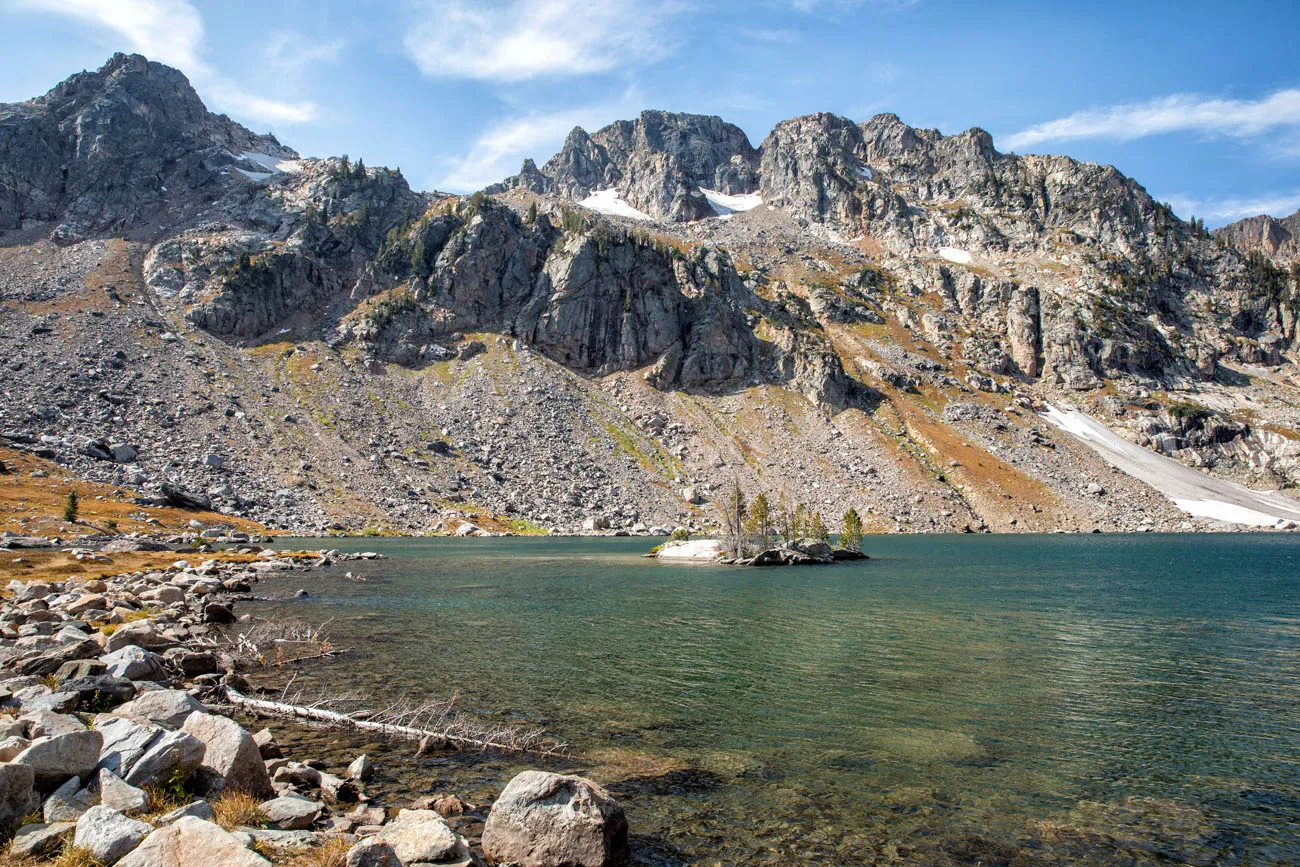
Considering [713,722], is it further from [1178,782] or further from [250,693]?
[250,693]

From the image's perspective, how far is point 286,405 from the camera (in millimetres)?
140375

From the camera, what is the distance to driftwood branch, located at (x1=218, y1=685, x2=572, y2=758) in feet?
60.3

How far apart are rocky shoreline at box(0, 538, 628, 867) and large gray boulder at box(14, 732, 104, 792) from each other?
2 centimetres

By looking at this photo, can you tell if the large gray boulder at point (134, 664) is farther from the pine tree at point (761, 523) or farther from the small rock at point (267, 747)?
the pine tree at point (761, 523)

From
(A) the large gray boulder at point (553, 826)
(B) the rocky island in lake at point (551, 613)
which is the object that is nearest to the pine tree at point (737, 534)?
(B) the rocky island in lake at point (551, 613)

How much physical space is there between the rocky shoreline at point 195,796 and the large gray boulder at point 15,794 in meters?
0.02

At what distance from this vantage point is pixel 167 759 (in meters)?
11.7

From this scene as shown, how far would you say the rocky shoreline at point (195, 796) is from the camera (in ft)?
30.3

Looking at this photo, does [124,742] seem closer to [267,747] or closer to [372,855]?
[267,747]

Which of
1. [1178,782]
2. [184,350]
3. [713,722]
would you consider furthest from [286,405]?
[1178,782]

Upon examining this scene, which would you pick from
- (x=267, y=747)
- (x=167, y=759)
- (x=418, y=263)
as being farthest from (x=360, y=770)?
(x=418, y=263)

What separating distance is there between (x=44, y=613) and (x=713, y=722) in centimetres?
2863

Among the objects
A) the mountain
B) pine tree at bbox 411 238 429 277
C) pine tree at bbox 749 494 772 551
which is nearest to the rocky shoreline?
pine tree at bbox 749 494 772 551

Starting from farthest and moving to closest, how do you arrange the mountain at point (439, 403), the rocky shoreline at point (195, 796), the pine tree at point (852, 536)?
the mountain at point (439, 403), the pine tree at point (852, 536), the rocky shoreline at point (195, 796)
